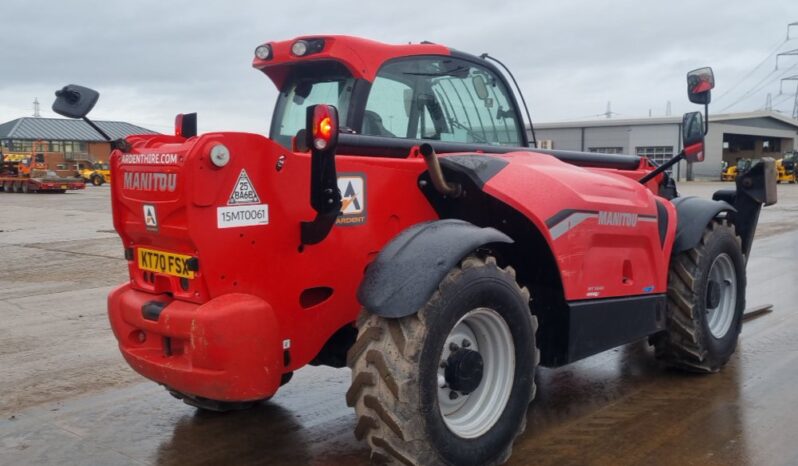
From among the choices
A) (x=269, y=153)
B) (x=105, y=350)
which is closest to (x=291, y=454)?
(x=269, y=153)

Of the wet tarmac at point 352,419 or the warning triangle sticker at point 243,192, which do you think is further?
the wet tarmac at point 352,419

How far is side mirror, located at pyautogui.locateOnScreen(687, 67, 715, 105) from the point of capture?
475 cm

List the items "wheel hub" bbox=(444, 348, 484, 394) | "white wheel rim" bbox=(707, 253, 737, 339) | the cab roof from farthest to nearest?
1. "white wheel rim" bbox=(707, 253, 737, 339)
2. the cab roof
3. "wheel hub" bbox=(444, 348, 484, 394)

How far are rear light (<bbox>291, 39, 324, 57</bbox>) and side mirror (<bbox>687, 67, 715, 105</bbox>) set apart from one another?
2321 millimetres

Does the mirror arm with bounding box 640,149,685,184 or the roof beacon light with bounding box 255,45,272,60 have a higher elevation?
the roof beacon light with bounding box 255,45,272,60

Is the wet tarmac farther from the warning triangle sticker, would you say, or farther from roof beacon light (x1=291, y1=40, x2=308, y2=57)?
roof beacon light (x1=291, y1=40, x2=308, y2=57)

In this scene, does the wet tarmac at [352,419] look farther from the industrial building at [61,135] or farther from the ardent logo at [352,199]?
the industrial building at [61,135]

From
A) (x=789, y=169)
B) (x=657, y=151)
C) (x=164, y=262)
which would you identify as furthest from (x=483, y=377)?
(x=789, y=169)

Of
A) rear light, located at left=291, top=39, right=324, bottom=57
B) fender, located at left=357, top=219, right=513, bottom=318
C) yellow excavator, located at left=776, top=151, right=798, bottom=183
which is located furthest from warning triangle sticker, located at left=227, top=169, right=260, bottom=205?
yellow excavator, located at left=776, top=151, right=798, bottom=183

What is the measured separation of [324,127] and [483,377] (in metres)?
1.49

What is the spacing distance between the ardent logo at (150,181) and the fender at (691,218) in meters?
3.34

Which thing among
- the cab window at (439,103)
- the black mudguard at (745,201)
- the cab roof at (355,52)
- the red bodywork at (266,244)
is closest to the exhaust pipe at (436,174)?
the red bodywork at (266,244)

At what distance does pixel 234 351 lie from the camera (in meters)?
3.21

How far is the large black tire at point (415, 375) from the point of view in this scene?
3.20 metres
